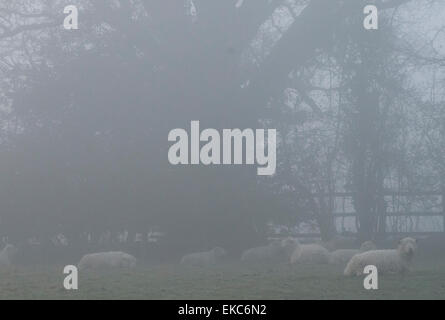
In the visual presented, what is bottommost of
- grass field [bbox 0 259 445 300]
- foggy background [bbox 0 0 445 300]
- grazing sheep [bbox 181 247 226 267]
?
grass field [bbox 0 259 445 300]

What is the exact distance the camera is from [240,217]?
63.4 ft

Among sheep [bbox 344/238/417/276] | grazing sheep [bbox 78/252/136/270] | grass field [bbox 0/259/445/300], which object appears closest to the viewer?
grass field [bbox 0/259/445/300]

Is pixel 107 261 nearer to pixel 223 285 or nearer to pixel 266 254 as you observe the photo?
pixel 266 254

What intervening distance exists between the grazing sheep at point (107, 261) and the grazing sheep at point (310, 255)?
3.01 m

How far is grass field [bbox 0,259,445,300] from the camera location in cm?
1014

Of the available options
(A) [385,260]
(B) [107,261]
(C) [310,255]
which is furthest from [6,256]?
(A) [385,260]

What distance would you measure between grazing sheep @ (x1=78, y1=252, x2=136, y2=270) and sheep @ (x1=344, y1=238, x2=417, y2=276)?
470cm

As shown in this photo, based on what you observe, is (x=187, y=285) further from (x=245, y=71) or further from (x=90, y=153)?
(x=245, y=71)

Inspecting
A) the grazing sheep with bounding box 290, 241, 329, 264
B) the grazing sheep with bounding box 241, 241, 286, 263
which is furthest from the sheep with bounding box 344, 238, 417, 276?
the grazing sheep with bounding box 241, 241, 286, 263

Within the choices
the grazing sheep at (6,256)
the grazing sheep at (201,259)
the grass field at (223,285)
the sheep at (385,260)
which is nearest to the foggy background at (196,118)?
the grazing sheep at (6,256)

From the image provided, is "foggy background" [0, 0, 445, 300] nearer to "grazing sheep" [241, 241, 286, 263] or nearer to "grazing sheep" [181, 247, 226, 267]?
"grazing sheep" [241, 241, 286, 263]

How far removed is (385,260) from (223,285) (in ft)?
9.12

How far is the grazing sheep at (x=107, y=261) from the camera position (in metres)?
15.7
